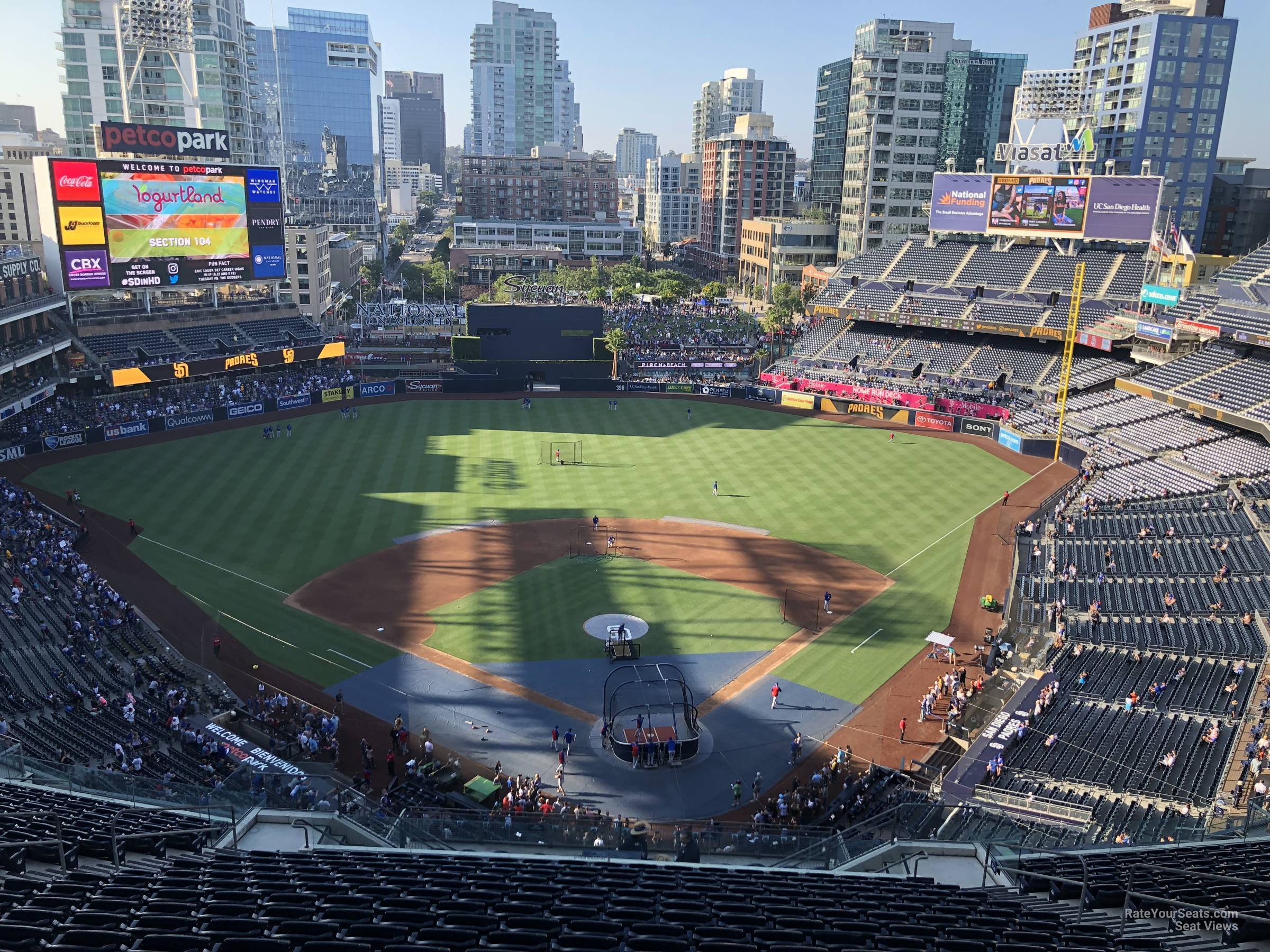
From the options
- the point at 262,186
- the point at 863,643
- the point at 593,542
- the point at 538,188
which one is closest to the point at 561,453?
the point at 593,542

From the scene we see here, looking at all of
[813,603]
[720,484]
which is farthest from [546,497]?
[813,603]

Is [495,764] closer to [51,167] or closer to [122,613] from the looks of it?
[122,613]

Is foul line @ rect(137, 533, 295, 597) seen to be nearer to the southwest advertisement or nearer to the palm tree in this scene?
the southwest advertisement

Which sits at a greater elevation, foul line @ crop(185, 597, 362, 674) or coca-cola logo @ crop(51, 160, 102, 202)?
coca-cola logo @ crop(51, 160, 102, 202)

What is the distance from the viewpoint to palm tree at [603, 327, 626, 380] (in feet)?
264

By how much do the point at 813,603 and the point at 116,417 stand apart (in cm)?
5135

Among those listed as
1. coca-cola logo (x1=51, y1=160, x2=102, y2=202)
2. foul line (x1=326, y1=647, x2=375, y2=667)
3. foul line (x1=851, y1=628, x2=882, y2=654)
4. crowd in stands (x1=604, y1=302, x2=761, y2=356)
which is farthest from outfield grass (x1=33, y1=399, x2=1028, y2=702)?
crowd in stands (x1=604, y1=302, x2=761, y2=356)

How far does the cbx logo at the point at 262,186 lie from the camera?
71688 mm

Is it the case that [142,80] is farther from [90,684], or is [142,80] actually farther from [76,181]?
[90,684]

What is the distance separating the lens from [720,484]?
2188 inches

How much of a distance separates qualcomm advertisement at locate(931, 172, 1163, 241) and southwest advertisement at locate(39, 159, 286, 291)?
58.4 meters

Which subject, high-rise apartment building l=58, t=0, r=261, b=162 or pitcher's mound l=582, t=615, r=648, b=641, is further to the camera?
high-rise apartment building l=58, t=0, r=261, b=162

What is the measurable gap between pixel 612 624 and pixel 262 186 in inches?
2144

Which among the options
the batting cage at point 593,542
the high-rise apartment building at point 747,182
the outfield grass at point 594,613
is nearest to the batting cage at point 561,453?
the batting cage at point 593,542
